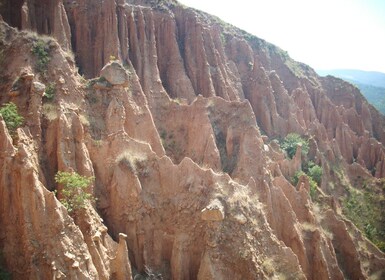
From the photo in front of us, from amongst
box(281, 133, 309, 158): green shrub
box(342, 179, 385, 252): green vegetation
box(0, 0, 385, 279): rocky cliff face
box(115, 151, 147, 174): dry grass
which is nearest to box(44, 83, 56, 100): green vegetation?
box(0, 0, 385, 279): rocky cliff face

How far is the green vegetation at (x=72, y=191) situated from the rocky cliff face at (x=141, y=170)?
0.50 meters

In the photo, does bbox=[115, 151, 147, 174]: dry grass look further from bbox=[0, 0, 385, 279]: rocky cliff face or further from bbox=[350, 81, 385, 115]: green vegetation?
bbox=[350, 81, 385, 115]: green vegetation

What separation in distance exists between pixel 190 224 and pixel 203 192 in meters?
1.81

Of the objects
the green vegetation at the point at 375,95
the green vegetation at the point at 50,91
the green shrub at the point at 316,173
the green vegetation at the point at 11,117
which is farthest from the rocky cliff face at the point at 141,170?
the green vegetation at the point at 375,95

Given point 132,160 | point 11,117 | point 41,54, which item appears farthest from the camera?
point 41,54

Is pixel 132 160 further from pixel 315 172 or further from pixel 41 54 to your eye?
pixel 315 172

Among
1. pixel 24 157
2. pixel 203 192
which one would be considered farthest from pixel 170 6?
pixel 24 157

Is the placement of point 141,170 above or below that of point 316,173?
above

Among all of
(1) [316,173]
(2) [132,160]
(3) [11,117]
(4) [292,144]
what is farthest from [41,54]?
(1) [316,173]

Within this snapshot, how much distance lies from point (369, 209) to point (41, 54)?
36421mm

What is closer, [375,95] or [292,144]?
[292,144]

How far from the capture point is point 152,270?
19016 mm

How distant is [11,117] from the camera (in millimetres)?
18188

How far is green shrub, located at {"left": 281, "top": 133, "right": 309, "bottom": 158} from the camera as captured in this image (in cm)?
4159
